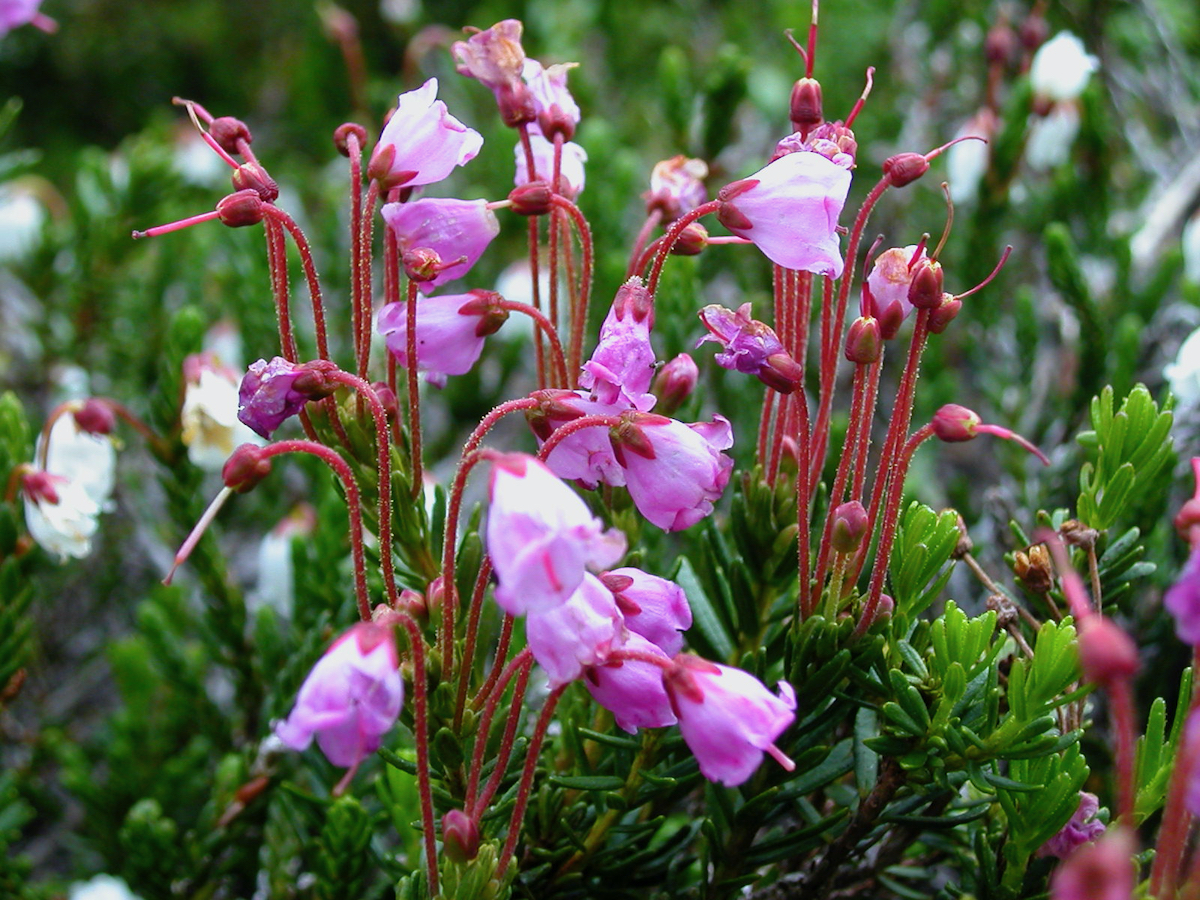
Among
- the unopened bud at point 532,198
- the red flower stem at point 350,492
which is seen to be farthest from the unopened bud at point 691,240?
the red flower stem at point 350,492

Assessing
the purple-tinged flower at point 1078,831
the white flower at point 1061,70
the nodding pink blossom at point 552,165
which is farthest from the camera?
the white flower at point 1061,70

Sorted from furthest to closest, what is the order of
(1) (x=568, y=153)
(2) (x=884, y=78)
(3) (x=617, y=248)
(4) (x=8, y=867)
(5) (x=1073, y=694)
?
(2) (x=884, y=78) < (3) (x=617, y=248) < (4) (x=8, y=867) < (1) (x=568, y=153) < (5) (x=1073, y=694)

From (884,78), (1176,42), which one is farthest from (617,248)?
(1176,42)

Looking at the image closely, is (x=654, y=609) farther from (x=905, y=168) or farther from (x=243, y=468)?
(x=905, y=168)

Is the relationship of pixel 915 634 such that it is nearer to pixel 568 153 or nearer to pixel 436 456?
pixel 568 153

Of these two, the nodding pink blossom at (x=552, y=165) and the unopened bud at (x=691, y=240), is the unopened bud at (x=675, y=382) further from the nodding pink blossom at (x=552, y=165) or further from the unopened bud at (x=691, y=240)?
the nodding pink blossom at (x=552, y=165)
